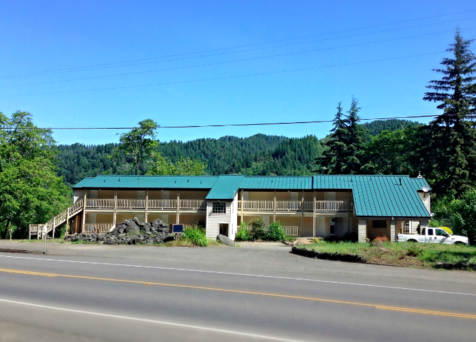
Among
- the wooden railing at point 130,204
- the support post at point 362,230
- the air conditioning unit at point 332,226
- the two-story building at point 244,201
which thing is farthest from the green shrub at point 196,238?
the air conditioning unit at point 332,226

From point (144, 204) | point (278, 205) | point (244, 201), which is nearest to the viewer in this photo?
point (278, 205)

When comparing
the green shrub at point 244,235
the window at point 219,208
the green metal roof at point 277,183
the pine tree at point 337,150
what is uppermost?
the pine tree at point 337,150

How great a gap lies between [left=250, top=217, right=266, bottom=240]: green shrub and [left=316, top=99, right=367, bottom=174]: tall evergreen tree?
20.5 meters

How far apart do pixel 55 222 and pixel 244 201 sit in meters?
16.8

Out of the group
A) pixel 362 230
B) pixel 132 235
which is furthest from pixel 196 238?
pixel 362 230

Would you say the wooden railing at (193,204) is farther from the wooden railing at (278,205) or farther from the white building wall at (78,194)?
the white building wall at (78,194)

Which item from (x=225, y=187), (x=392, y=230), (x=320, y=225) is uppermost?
(x=225, y=187)

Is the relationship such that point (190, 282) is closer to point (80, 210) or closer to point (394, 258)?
point (394, 258)

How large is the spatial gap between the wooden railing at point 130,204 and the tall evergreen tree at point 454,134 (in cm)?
3100

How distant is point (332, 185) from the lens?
3553 centimetres

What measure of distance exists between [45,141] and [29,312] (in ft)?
138

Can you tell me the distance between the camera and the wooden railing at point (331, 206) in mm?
34844

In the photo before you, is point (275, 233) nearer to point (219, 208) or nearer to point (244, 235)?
point (244, 235)

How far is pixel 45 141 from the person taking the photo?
152ft
